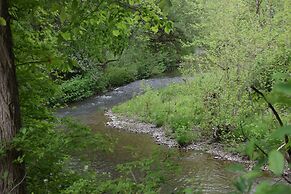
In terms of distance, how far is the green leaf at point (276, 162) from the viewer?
2.40 feet

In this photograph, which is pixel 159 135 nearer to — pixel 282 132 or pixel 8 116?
pixel 8 116

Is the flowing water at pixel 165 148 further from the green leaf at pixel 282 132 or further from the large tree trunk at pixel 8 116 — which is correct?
the green leaf at pixel 282 132

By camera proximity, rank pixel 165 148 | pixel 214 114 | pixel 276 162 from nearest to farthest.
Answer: pixel 276 162 → pixel 165 148 → pixel 214 114

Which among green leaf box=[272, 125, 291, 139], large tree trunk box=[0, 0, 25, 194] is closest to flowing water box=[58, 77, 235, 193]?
large tree trunk box=[0, 0, 25, 194]

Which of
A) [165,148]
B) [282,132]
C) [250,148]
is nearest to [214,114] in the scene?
[165,148]

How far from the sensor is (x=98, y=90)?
70.7 feet

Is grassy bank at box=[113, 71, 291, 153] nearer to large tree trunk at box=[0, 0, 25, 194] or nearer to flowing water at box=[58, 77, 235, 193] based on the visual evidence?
flowing water at box=[58, 77, 235, 193]

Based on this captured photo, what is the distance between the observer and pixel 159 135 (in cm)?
1349

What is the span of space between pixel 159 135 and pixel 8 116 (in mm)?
10645

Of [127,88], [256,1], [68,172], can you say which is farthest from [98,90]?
[68,172]

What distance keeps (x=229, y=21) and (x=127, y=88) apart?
440 inches

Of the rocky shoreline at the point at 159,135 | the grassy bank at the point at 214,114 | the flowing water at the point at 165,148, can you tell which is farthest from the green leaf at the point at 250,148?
the grassy bank at the point at 214,114

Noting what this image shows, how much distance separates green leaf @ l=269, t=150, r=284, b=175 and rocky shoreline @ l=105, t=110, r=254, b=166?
909 centimetres

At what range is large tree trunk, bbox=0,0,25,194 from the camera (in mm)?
2980
